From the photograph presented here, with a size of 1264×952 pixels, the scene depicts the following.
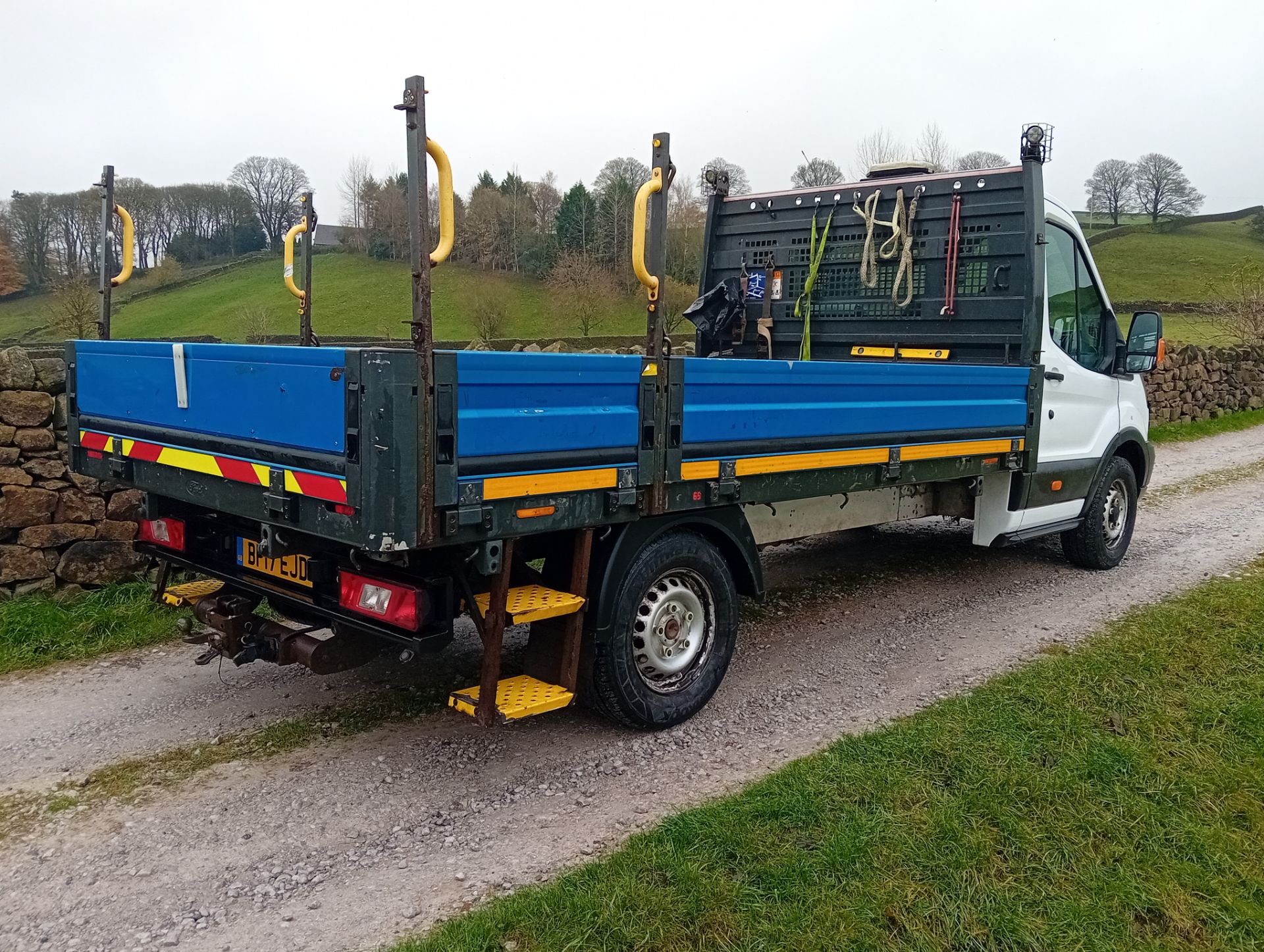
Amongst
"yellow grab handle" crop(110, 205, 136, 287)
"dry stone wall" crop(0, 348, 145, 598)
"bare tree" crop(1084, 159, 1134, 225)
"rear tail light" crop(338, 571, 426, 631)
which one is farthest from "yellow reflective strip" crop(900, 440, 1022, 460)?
"bare tree" crop(1084, 159, 1134, 225)

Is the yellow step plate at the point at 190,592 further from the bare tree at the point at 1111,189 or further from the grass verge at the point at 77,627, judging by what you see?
the bare tree at the point at 1111,189

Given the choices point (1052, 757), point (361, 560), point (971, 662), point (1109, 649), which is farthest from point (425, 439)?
point (1109, 649)

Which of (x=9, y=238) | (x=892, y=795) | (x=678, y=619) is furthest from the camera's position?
(x=9, y=238)

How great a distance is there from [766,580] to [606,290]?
46.1ft

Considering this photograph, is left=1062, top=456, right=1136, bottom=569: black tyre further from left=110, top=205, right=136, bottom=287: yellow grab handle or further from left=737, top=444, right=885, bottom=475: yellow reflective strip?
left=110, top=205, right=136, bottom=287: yellow grab handle

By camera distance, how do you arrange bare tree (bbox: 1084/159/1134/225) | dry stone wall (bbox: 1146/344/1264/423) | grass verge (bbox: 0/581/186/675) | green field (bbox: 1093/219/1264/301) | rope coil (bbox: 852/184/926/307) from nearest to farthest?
grass verge (bbox: 0/581/186/675), rope coil (bbox: 852/184/926/307), dry stone wall (bbox: 1146/344/1264/423), green field (bbox: 1093/219/1264/301), bare tree (bbox: 1084/159/1134/225)

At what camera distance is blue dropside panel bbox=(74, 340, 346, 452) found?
3117 millimetres

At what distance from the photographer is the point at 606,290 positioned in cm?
2012

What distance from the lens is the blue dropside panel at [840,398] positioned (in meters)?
4.07

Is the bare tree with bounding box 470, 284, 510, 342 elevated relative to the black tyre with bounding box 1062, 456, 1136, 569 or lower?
elevated

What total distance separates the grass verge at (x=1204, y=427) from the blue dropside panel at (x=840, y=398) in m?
11.2

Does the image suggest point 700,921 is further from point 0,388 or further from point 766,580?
point 0,388

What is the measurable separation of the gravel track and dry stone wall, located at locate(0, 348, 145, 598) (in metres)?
1.07

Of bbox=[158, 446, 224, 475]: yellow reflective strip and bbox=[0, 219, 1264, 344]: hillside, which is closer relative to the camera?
bbox=[158, 446, 224, 475]: yellow reflective strip
